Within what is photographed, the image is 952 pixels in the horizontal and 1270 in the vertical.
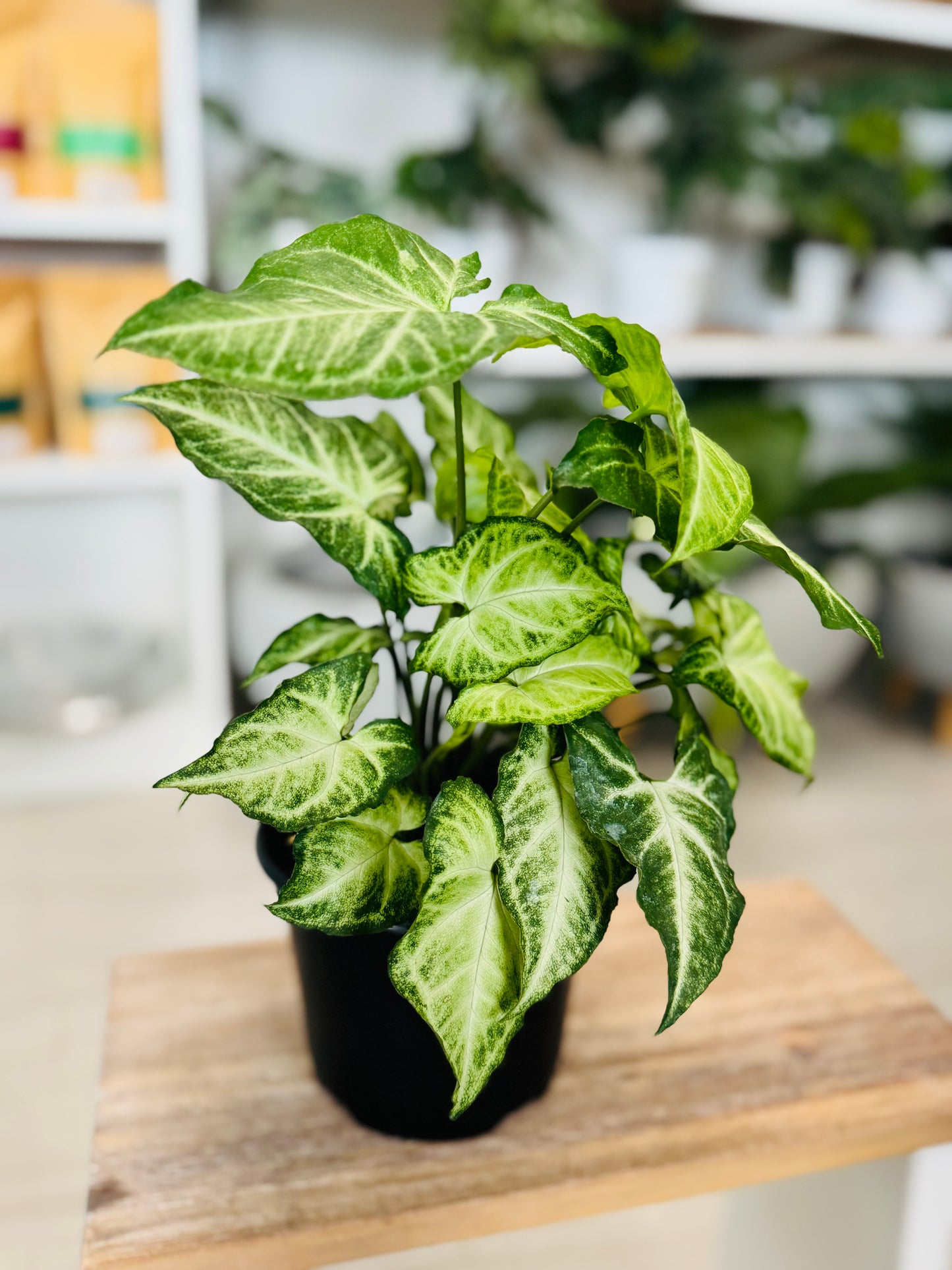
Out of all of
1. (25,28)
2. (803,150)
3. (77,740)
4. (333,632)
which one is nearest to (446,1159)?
(333,632)

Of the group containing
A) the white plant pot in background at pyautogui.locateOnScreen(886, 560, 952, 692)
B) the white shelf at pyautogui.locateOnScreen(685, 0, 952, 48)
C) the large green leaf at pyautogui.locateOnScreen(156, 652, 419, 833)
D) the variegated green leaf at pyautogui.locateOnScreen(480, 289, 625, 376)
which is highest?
the white shelf at pyautogui.locateOnScreen(685, 0, 952, 48)

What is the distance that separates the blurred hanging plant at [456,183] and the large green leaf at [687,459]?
122cm

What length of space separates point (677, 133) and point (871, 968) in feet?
4.49

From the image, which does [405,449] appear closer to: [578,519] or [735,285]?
[578,519]

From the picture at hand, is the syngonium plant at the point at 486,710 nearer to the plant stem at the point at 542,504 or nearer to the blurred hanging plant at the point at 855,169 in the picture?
the plant stem at the point at 542,504

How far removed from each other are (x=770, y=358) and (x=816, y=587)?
4.32ft

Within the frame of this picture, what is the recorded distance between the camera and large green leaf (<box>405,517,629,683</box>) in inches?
14.5

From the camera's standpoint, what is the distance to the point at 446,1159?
45 centimetres

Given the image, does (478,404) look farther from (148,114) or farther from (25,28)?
(25,28)

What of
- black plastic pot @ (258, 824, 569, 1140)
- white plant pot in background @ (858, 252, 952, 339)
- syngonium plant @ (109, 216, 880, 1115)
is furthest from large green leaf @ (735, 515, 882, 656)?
white plant pot in background @ (858, 252, 952, 339)

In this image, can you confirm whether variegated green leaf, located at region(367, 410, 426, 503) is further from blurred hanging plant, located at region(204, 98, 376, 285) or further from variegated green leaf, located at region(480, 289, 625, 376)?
blurred hanging plant, located at region(204, 98, 376, 285)

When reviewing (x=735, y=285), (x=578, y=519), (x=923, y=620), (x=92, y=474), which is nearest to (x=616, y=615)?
(x=578, y=519)

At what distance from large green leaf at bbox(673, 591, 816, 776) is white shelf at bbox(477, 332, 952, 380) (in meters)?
1.01

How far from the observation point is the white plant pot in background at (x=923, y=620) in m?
1.64
